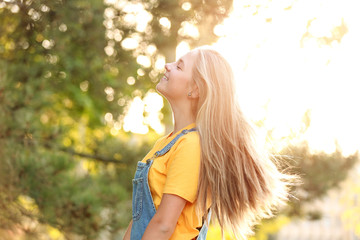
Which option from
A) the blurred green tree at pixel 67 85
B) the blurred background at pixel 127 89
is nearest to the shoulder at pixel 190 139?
the blurred background at pixel 127 89

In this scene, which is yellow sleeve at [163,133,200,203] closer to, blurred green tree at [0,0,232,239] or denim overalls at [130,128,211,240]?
denim overalls at [130,128,211,240]

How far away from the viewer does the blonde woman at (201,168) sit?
168 centimetres

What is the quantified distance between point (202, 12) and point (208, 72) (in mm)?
1997

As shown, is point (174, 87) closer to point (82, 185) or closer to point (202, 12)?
point (202, 12)

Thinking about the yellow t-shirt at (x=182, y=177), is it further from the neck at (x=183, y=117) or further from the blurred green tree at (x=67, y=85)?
the blurred green tree at (x=67, y=85)

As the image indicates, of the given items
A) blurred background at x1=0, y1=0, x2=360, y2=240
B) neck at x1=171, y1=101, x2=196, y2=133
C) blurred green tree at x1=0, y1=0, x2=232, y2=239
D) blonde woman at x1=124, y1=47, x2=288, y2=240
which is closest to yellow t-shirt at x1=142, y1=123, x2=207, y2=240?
blonde woman at x1=124, y1=47, x2=288, y2=240

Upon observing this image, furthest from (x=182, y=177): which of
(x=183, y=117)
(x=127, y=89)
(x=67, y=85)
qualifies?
(x=127, y=89)

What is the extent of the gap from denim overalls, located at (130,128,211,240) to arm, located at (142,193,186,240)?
9 centimetres

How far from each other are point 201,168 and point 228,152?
131 mm

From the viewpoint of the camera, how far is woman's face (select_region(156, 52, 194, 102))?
1858 millimetres

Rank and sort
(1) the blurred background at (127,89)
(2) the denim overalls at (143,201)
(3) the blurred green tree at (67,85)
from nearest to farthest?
(2) the denim overalls at (143,201) → (3) the blurred green tree at (67,85) → (1) the blurred background at (127,89)

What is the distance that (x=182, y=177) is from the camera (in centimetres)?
167

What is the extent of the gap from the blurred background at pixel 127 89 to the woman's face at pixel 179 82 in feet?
4.25

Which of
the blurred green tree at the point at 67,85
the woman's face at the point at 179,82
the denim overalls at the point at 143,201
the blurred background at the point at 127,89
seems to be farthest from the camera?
the blurred background at the point at 127,89
